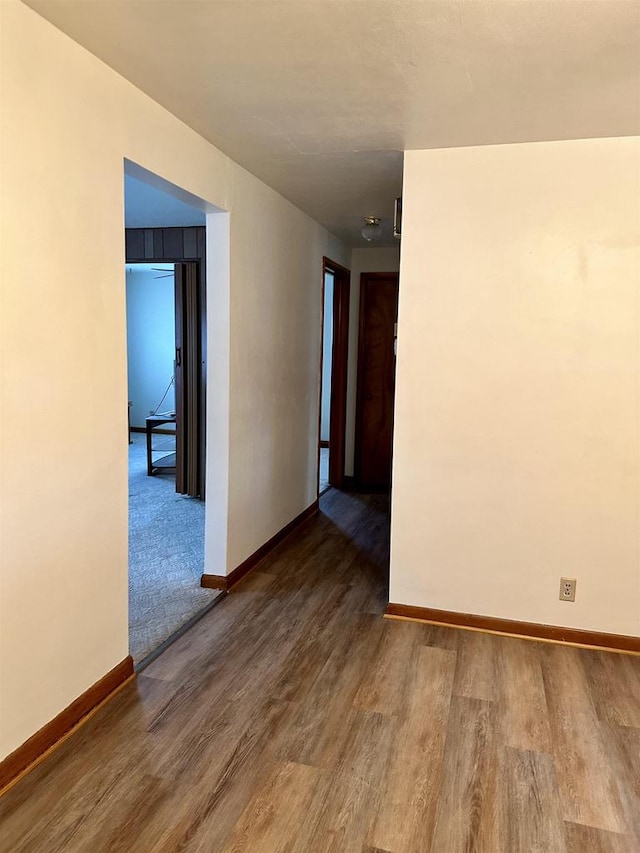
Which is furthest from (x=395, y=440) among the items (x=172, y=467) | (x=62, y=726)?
(x=172, y=467)

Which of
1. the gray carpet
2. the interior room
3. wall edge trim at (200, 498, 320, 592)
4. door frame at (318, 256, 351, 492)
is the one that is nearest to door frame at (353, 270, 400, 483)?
door frame at (318, 256, 351, 492)

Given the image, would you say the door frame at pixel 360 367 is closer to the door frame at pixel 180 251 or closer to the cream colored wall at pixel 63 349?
the door frame at pixel 180 251

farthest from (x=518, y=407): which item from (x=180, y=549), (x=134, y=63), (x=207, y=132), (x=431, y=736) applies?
(x=180, y=549)

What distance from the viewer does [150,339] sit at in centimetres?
884

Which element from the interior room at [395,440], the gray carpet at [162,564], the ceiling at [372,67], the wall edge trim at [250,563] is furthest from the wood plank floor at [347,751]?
the ceiling at [372,67]

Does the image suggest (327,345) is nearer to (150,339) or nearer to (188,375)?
(188,375)

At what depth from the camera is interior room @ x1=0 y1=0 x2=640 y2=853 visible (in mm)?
1814

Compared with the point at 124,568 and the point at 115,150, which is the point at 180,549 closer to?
the point at 124,568

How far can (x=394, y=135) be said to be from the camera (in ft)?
8.79

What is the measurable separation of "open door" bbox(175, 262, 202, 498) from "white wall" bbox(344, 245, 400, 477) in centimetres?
143

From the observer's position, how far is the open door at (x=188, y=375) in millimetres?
5324

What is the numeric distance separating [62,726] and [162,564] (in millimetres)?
1659

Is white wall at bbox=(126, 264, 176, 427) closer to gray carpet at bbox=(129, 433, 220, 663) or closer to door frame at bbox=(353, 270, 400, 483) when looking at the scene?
gray carpet at bbox=(129, 433, 220, 663)

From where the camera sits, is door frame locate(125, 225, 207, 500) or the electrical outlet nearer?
the electrical outlet
